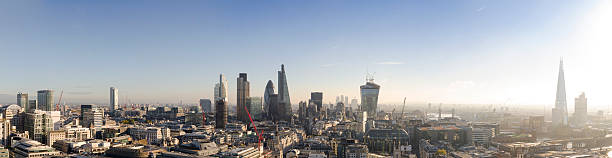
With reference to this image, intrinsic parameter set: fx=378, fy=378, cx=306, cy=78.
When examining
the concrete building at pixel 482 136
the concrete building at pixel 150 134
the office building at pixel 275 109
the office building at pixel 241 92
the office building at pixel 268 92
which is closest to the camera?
the concrete building at pixel 150 134

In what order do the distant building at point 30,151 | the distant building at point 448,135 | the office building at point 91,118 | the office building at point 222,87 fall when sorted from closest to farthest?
the distant building at point 30,151, the distant building at point 448,135, the office building at point 91,118, the office building at point 222,87

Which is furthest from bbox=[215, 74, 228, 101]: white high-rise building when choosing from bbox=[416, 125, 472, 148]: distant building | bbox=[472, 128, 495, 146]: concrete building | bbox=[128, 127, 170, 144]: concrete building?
bbox=[472, 128, 495, 146]: concrete building

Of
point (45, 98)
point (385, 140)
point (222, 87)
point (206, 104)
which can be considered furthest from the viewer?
point (206, 104)

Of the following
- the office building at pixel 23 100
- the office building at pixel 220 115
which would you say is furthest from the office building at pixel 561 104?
the office building at pixel 23 100

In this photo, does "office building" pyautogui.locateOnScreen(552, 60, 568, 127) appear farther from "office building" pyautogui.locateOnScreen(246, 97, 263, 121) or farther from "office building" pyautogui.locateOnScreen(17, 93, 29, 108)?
"office building" pyautogui.locateOnScreen(17, 93, 29, 108)

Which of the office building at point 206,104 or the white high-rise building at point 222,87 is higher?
the white high-rise building at point 222,87

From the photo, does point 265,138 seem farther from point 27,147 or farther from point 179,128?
point 27,147

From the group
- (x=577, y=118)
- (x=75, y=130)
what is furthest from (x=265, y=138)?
(x=577, y=118)

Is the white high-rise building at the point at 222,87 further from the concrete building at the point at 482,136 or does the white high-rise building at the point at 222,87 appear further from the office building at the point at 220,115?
the concrete building at the point at 482,136

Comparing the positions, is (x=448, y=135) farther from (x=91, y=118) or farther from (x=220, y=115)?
(x=91, y=118)

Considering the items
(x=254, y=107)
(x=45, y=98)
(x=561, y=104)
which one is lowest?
(x=254, y=107)

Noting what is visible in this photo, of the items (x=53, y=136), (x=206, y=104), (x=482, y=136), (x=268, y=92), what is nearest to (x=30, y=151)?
(x=53, y=136)

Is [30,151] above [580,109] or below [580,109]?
below
